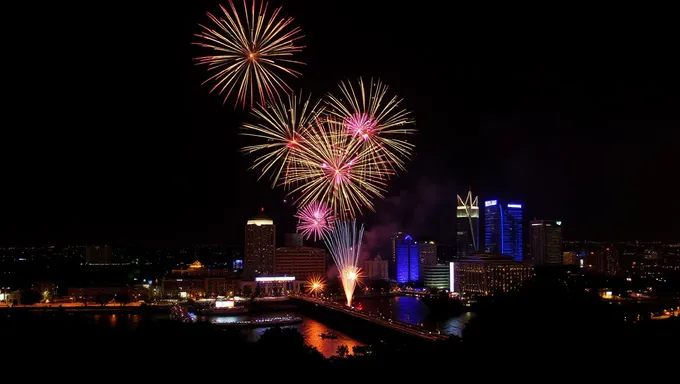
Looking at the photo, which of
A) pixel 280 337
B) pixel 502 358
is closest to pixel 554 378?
pixel 502 358

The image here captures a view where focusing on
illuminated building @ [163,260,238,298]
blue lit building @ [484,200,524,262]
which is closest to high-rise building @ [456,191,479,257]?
blue lit building @ [484,200,524,262]

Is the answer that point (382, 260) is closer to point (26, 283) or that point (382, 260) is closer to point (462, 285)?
point (462, 285)

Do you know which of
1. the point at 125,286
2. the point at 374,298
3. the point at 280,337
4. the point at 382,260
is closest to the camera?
the point at 280,337

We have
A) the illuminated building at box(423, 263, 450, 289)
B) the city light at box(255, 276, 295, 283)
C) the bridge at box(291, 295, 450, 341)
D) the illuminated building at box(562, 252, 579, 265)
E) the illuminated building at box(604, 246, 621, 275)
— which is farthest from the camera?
the illuminated building at box(604, 246, 621, 275)

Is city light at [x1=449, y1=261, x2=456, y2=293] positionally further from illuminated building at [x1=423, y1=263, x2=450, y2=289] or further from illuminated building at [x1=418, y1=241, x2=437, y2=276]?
illuminated building at [x1=418, y1=241, x2=437, y2=276]

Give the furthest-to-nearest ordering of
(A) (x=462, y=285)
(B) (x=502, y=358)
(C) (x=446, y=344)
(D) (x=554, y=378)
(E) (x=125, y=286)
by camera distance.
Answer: (A) (x=462, y=285) < (E) (x=125, y=286) < (C) (x=446, y=344) < (B) (x=502, y=358) < (D) (x=554, y=378)

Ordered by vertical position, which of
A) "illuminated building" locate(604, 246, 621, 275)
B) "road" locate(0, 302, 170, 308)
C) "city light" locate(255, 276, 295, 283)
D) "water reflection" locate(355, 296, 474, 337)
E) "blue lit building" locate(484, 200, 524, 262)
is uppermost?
"blue lit building" locate(484, 200, 524, 262)

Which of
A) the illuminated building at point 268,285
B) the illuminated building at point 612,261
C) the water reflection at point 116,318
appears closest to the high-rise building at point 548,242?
the illuminated building at point 612,261
